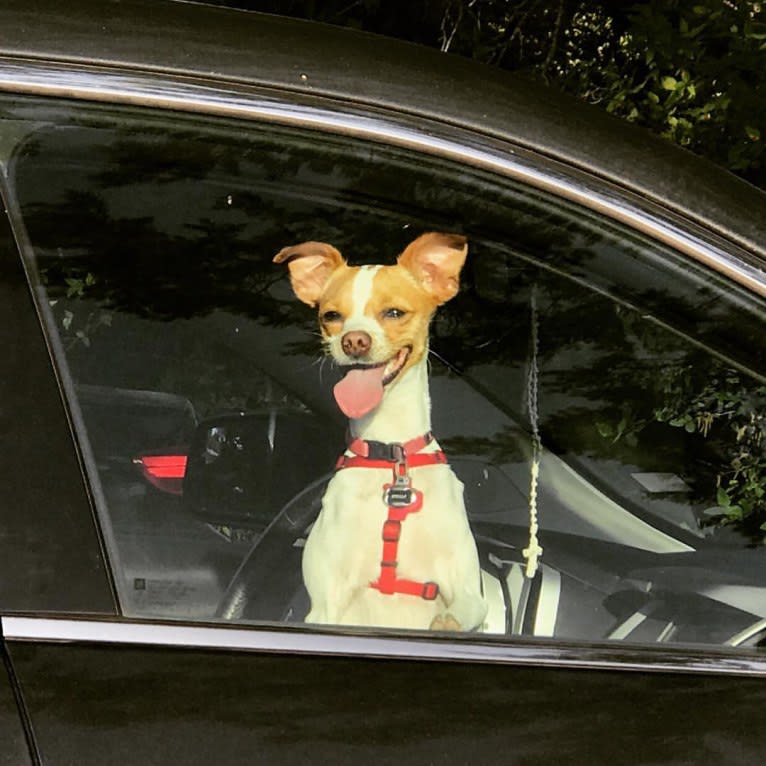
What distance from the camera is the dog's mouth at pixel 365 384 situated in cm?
141

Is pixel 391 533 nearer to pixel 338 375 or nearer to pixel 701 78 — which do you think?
pixel 338 375

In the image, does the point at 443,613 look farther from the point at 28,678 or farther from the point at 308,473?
the point at 28,678

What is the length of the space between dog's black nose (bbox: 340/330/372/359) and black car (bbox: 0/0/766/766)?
3 cm

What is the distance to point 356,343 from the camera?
1409 millimetres

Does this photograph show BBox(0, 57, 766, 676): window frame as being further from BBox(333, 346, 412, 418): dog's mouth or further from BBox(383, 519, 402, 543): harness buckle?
BBox(333, 346, 412, 418): dog's mouth

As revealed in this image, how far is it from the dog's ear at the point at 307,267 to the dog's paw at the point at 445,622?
41 cm

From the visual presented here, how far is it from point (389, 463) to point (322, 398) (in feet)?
0.41

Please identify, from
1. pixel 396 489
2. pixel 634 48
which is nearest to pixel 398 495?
pixel 396 489

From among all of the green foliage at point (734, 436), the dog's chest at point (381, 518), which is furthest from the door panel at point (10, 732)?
the green foliage at point (734, 436)

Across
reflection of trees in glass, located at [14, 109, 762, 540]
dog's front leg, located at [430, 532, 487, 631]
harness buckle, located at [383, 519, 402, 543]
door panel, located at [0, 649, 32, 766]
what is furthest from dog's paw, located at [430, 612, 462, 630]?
door panel, located at [0, 649, 32, 766]

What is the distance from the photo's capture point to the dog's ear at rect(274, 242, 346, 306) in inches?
54.2

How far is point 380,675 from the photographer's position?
1.24m

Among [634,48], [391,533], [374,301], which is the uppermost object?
[634,48]

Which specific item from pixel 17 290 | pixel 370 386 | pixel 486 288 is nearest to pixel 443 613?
pixel 370 386
